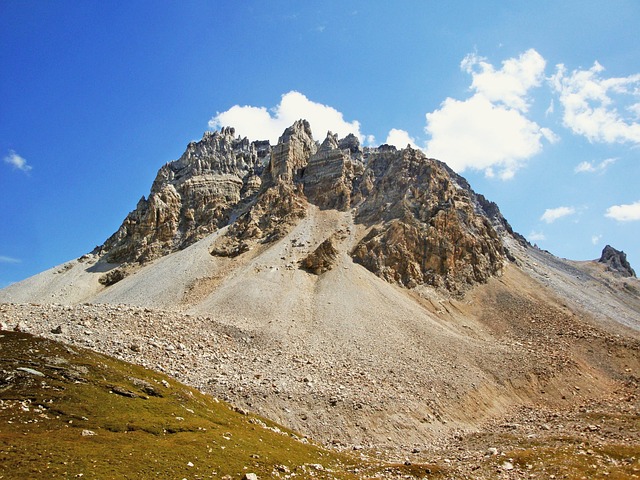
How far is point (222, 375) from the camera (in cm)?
4066

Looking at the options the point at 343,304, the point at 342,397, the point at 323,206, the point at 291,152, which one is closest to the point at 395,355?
the point at 342,397

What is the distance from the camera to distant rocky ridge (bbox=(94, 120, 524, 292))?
3994 inches

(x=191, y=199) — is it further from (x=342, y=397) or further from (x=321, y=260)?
(x=342, y=397)

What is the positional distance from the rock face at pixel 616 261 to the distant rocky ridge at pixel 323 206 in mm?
42023

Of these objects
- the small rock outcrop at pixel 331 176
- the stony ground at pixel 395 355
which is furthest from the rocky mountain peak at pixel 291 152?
the stony ground at pixel 395 355

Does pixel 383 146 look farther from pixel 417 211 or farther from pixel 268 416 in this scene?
pixel 268 416

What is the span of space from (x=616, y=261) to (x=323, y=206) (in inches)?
5183

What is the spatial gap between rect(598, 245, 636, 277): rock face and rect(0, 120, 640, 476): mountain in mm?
4804

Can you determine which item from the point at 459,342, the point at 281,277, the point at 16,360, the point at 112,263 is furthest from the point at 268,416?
the point at 112,263

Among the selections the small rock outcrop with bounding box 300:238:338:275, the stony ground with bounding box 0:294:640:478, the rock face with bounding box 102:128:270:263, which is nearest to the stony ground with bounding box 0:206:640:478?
the stony ground with bounding box 0:294:640:478

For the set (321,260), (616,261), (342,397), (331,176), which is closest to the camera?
(342,397)

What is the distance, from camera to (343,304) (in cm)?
7419

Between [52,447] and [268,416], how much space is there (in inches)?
768

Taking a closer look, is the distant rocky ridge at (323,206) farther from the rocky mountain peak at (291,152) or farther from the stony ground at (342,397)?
the stony ground at (342,397)
